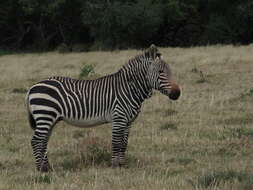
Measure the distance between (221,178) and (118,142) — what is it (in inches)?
85.4

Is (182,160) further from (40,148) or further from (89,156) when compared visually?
(40,148)

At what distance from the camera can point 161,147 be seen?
9.52m

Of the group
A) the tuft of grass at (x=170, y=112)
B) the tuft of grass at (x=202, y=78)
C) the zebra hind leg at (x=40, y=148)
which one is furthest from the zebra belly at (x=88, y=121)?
the tuft of grass at (x=202, y=78)

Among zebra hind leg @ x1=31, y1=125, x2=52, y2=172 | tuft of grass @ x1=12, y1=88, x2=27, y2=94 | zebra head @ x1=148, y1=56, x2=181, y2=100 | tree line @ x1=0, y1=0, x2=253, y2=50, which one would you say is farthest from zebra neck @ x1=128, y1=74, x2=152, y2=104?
tree line @ x1=0, y1=0, x2=253, y2=50

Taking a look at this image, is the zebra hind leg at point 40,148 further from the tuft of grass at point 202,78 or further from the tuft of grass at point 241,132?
the tuft of grass at point 202,78

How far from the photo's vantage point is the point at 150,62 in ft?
27.6

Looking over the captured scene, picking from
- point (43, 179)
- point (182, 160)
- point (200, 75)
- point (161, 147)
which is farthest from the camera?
point (200, 75)

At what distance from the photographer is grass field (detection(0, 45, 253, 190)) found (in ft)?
22.4

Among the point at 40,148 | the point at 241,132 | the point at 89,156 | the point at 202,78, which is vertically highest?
the point at 202,78

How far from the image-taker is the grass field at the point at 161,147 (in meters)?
6.83

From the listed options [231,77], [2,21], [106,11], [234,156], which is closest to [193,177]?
[234,156]

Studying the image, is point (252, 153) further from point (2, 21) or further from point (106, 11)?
point (2, 21)

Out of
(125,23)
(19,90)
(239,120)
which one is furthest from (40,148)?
(125,23)

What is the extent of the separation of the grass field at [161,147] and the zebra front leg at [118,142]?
17 centimetres
